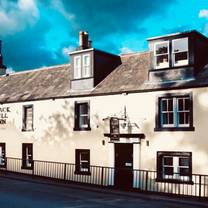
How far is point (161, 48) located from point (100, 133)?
587 centimetres

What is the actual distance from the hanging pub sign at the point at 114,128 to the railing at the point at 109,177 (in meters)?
1.74

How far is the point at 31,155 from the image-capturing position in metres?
28.2

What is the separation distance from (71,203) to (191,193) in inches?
241

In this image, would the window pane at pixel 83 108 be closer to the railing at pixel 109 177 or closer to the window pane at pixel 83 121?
the window pane at pixel 83 121

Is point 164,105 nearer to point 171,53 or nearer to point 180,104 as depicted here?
point 180,104

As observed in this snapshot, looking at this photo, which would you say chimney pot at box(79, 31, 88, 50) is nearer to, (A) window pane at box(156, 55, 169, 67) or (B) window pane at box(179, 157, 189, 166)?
(A) window pane at box(156, 55, 169, 67)

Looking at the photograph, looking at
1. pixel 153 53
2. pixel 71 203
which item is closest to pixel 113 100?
pixel 153 53

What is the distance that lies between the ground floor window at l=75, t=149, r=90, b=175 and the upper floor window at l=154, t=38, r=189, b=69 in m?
6.73

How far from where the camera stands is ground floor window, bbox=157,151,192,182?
20.3 metres

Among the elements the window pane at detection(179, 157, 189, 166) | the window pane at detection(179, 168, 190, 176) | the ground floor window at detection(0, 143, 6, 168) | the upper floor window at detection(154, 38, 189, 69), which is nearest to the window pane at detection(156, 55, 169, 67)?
the upper floor window at detection(154, 38, 189, 69)

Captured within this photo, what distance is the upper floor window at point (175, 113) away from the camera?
67.5 feet

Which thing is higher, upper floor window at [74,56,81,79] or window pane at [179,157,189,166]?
upper floor window at [74,56,81,79]

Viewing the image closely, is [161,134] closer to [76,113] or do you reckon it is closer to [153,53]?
[153,53]

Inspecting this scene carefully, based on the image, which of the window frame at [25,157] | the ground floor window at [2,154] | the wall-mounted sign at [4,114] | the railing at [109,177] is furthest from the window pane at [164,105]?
the ground floor window at [2,154]
